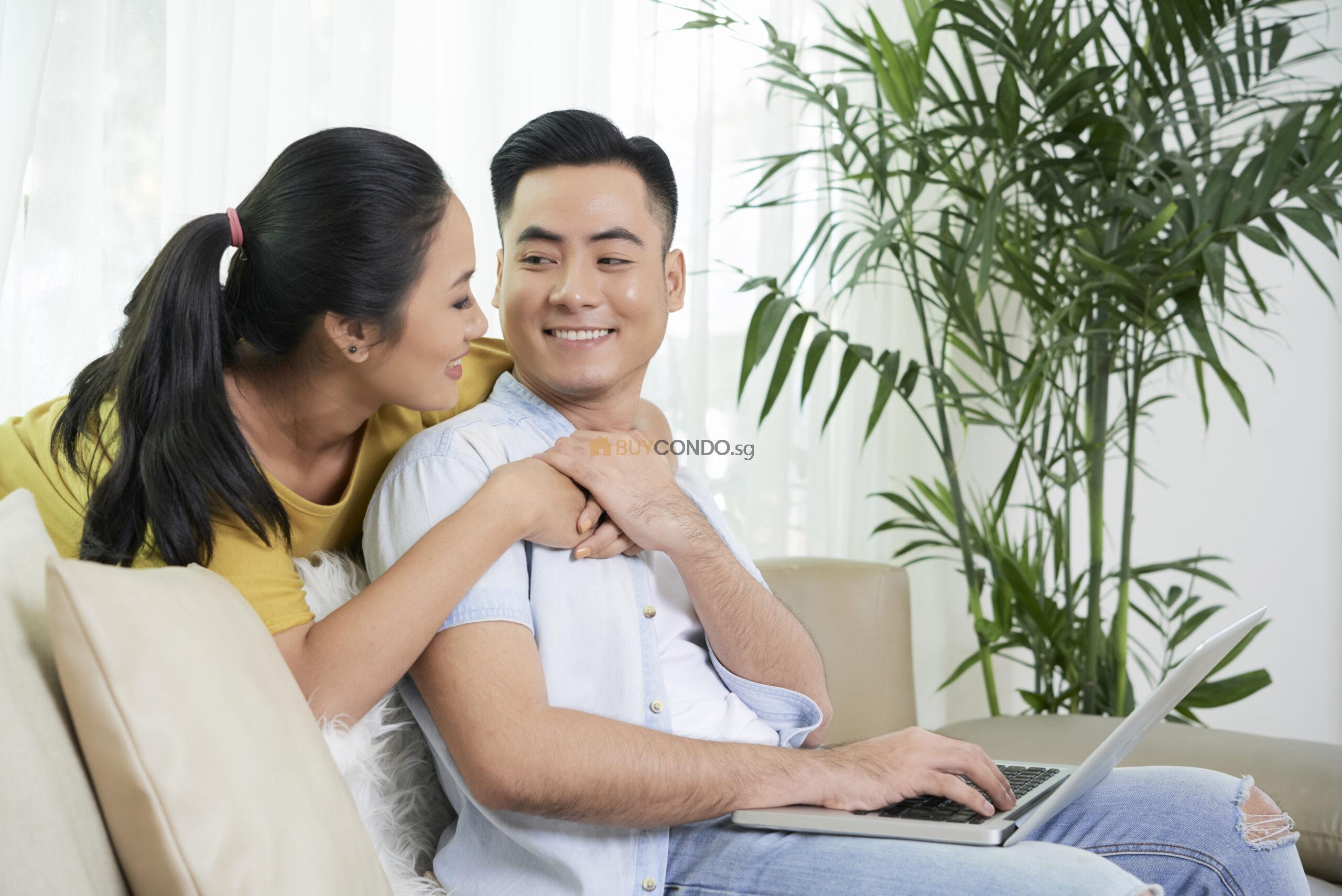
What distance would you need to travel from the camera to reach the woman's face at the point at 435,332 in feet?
4.05

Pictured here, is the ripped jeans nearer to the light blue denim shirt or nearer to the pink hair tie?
the light blue denim shirt

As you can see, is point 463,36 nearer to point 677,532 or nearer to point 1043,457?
point 677,532

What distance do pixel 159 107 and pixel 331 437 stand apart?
77 centimetres

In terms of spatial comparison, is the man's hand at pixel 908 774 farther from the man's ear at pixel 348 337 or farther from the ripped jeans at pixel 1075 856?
the man's ear at pixel 348 337

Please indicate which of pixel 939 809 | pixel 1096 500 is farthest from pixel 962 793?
pixel 1096 500

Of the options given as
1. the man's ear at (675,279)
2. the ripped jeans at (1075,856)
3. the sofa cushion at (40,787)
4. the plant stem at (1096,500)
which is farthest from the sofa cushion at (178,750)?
the plant stem at (1096,500)

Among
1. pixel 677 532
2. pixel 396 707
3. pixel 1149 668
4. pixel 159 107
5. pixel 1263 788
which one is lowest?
pixel 1149 668

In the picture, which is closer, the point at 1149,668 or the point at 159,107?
the point at 159,107

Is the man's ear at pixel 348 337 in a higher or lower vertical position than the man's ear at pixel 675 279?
lower

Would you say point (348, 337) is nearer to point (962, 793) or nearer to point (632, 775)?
point (632, 775)

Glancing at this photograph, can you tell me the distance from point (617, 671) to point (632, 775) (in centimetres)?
15

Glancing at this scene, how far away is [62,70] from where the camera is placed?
62.5 inches

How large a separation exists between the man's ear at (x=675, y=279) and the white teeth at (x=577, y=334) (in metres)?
A: 0.22

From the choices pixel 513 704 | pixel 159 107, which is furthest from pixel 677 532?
pixel 159 107
